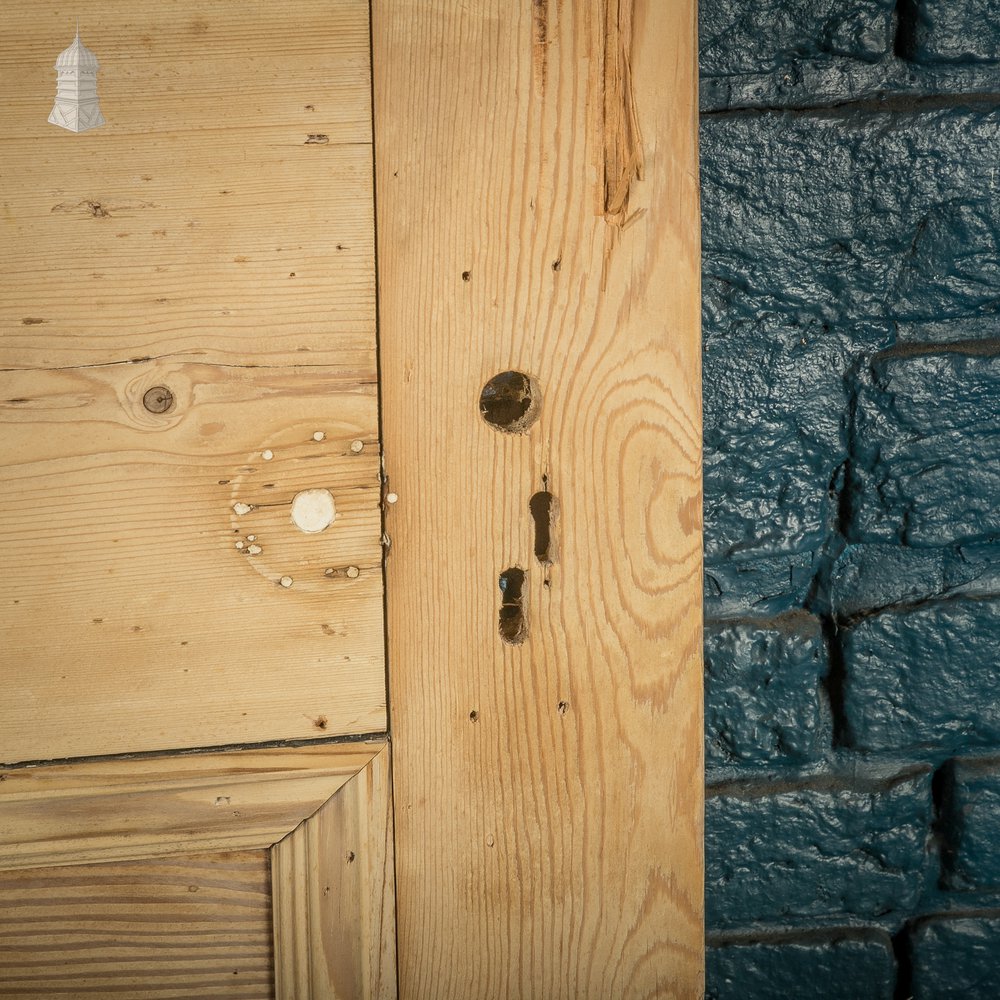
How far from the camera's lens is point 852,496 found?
2.76 feet

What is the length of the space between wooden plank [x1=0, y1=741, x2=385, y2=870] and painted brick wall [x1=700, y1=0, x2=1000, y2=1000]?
43 centimetres

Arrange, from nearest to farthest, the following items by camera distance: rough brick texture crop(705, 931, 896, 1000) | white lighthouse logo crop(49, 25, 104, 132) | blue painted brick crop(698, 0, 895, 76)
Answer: white lighthouse logo crop(49, 25, 104, 132) < blue painted brick crop(698, 0, 895, 76) < rough brick texture crop(705, 931, 896, 1000)

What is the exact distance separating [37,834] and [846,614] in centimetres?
80

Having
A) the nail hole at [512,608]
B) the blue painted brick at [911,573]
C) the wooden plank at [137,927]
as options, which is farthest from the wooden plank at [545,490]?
the blue painted brick at [911,573]

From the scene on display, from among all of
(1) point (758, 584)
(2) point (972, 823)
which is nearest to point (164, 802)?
(1) point (758, 584)

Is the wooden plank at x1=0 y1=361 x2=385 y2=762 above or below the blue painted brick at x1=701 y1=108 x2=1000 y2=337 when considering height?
below

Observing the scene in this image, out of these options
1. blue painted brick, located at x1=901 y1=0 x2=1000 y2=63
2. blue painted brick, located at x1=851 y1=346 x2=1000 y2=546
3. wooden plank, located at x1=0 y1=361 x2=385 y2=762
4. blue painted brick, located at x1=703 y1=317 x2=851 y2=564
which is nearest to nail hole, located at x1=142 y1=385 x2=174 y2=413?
wooden plank, located at x1=0 y1=361 x2=385 y2=762

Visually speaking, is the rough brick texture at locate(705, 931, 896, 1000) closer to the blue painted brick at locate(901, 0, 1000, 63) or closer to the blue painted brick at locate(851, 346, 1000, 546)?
the blue painted brick at locate(851, 346, 1000, 546)

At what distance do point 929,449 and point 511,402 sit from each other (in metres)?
0.46

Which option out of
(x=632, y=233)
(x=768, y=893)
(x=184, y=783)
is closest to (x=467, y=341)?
(x=632, y=233)

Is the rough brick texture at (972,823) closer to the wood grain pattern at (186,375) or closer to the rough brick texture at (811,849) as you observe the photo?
the rough brick texture at (811,849)

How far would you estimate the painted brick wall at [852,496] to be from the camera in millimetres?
791

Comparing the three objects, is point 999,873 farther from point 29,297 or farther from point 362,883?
point 29,297

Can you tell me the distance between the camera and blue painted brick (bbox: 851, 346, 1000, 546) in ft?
2.70
